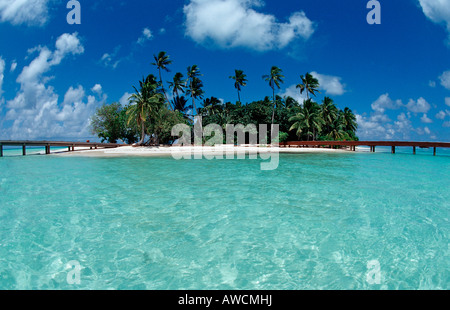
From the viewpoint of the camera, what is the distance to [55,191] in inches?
342

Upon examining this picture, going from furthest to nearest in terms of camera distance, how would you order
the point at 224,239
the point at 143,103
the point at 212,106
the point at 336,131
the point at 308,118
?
1. the point at 212,106
2. the point at 336,131
3. the point at 308,118
4. the point at 143,103
5. the point at 224,239

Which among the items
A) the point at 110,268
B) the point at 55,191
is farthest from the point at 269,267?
the point at 55,191

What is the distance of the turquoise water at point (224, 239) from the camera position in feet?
11.1

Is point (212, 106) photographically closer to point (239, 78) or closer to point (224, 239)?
point (239, 78)

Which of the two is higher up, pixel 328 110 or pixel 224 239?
pixel 328 110

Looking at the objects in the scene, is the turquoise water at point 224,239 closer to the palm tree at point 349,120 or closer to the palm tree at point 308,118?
the palm tree at point 308,118

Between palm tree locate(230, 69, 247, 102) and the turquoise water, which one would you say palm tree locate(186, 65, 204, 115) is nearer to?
palm tree locate(230, 69, 247, 102)

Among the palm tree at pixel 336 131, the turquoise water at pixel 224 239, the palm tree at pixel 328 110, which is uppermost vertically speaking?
the palm tree at pixel 328 110

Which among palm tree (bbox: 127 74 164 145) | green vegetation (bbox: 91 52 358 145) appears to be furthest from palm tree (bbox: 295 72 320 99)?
palm tree (bbox: 127 74 164 145)

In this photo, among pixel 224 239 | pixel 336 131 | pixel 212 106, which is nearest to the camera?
pixel 224 239

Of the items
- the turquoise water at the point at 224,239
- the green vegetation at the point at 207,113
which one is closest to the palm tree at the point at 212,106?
the green vegetation at the point at 207,113

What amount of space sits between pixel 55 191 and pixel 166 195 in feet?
13.4

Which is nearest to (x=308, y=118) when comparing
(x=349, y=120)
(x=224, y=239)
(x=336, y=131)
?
(x=336, y=131)

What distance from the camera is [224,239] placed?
15.1ft
